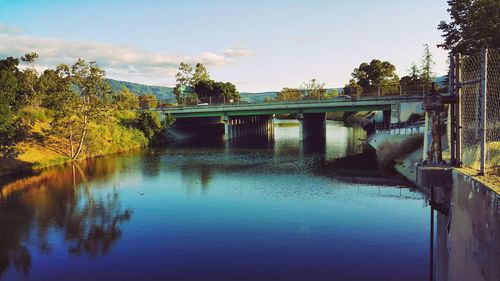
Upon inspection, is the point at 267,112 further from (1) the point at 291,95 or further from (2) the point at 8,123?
(2) the point at 8,123

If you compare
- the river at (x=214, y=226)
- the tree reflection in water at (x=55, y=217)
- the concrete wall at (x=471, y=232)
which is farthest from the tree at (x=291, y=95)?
the concrete wall at (x=471, y=232)

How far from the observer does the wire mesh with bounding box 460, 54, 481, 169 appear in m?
10.8

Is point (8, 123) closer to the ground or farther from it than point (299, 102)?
closer to the ground

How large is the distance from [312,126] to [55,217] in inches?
2824

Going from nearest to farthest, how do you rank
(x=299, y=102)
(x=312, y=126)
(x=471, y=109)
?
(x=471, y=109), (x=299, y=102), (x=312, y=126)

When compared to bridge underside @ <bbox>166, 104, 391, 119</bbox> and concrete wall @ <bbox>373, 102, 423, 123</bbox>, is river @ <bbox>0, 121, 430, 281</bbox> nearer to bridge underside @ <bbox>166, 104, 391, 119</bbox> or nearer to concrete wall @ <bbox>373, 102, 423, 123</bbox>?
concrete wall @ <bbox>373, 102, 423, 123</bbox>

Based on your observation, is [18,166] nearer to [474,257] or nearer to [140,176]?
[140,176]

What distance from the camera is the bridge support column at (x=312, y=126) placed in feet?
268

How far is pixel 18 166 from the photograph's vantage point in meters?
46.0

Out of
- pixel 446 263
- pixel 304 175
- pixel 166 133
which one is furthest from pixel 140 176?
pixel 166 133

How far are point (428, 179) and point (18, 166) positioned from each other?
48064 mm

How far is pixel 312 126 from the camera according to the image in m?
92.4

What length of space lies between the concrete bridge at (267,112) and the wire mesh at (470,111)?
5109 cm

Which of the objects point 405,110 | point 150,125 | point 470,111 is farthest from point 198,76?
point 470,111
